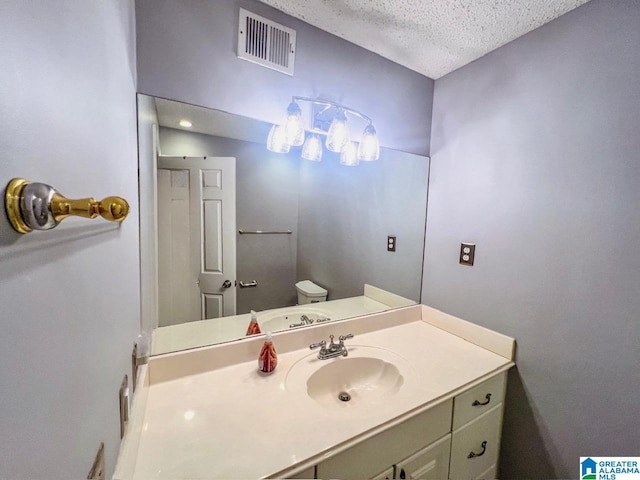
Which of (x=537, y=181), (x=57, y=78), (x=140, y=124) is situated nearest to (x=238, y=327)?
(x=140, y=124)

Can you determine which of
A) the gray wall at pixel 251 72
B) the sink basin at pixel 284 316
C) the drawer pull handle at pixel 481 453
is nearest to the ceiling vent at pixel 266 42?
the gray wall at pixel 251 72

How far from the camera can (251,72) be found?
3.25 feet

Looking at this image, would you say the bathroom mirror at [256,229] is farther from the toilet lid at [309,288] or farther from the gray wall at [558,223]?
the gray wall at [558,223]

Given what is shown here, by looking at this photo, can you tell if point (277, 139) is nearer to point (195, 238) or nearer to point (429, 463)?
point (195, 238)

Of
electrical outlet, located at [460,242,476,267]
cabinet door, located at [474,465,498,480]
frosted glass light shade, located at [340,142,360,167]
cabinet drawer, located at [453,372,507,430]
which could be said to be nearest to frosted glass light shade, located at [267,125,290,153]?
frosted glass light shade, located at [340,142,360,167]

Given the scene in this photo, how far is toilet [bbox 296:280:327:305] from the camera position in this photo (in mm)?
1287

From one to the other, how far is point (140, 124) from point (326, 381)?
1156mm

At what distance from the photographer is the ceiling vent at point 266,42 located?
952 millimetres

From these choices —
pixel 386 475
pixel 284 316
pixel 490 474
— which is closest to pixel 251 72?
pixel 284 316

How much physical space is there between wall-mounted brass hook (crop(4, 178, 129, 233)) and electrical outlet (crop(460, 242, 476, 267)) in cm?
144

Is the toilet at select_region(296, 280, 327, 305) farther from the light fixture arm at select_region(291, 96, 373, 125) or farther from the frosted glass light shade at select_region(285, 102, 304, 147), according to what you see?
the light fixture arm at select_region(291, 96, 373, 125)

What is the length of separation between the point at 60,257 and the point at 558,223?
1.44m

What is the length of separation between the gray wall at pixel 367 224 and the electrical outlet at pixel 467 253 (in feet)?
0.81

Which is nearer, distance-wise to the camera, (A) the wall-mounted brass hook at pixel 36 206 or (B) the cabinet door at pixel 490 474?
(A) the wall-mounted brass hook at pixel 36 206
